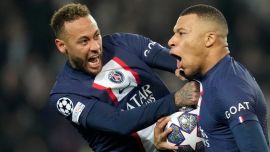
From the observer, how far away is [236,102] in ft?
12.1

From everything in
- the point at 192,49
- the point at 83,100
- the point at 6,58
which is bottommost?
the point at 6,58

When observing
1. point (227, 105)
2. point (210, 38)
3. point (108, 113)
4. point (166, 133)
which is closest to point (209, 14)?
point (210, 38)

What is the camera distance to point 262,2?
9.15m

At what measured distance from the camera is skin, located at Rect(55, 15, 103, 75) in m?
4.93

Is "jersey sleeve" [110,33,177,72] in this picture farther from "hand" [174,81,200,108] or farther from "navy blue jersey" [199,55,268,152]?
"navy blue jersey" [199,55,268,152]

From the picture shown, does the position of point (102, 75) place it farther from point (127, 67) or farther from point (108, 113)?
point (108, 113)

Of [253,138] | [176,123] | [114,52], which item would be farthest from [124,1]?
[253,138]

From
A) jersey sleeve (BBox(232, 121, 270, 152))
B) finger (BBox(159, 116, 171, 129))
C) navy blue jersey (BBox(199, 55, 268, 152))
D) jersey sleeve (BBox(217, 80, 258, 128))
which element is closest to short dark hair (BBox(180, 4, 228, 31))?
navy blue jersey (BBox(199, 55, 268, 152))

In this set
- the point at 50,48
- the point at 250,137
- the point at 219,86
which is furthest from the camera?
the point at 50,48

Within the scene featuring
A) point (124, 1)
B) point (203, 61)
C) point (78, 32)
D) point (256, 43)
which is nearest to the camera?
point (203, 61)

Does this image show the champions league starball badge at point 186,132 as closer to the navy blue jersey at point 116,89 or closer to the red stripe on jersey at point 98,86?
the navy blue jersey at point 116,89

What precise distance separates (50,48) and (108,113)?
5.00 metres

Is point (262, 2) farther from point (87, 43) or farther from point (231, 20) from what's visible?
point (87, 43)

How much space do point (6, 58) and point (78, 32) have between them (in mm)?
4596
